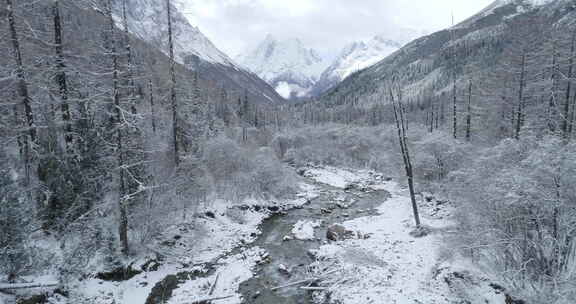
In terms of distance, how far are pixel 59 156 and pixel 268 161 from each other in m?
20.9

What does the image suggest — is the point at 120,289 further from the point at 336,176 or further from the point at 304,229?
the point at 336,176

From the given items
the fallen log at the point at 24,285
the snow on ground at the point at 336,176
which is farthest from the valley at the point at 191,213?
the snow on ground at the point at 336,176

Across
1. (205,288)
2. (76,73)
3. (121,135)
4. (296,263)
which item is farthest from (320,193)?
(76,73)

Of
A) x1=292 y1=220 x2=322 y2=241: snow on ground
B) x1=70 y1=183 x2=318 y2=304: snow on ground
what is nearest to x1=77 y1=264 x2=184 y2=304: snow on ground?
x1=70 y1=183 x2=318 y2=304: snow on ground

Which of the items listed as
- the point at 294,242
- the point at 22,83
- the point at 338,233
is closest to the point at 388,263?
the point at 338,233

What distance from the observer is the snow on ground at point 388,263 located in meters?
13.0

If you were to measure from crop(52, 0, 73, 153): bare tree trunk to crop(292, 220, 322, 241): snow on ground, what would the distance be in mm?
15007

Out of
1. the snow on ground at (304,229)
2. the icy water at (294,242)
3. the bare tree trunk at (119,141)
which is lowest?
the icy water at (294,242)

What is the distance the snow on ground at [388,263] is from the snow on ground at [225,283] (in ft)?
14.3

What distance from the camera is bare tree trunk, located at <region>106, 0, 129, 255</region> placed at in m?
13.3

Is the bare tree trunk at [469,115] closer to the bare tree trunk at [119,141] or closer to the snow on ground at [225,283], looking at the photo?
the snow on ground at [225,283]

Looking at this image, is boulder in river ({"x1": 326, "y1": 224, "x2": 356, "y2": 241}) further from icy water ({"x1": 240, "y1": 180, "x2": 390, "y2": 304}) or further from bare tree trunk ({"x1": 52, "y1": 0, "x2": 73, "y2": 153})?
bare tree trunk ({"x1": 52, "y1": 0, "x2": 73, "y2": 153})

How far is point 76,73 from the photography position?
12.8 metres

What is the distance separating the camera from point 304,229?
22828 mm
